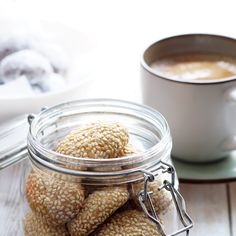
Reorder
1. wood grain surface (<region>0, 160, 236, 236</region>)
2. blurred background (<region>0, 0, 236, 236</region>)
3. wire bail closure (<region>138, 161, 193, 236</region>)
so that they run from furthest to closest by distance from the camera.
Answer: blurred background (<region>0, 0, 236, 236</region>) → wood grain surface (<region>0, 160, 236, 236</region>) → wire bail closure (<region>138, 161, 193, 236</region>)

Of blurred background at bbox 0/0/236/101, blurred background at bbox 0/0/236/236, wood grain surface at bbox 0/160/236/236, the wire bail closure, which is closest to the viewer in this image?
the wire bail closure

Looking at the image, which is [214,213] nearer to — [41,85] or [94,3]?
[41,85]

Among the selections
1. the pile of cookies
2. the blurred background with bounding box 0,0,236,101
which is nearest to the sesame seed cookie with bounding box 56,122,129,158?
the pile of cookies

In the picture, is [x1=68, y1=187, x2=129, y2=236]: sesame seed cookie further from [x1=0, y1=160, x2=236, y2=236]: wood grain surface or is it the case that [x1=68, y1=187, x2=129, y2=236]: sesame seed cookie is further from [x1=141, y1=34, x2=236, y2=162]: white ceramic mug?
[x1=141, y1=34, x2=236, y2=162]: white ceramic mug

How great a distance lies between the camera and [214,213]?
0.73 metres

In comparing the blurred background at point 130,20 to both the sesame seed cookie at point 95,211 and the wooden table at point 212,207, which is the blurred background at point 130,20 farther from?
the sesame seed cookie at point 95,211

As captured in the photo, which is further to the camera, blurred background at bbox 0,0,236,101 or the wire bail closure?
blurred background at bbox 0,0,236,101

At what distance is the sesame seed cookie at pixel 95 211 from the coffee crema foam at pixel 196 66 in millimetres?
263

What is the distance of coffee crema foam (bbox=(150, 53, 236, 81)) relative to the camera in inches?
31.5

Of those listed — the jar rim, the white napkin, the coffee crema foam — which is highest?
the jar rim

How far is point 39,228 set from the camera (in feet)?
1.86

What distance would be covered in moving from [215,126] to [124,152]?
0.21 meters

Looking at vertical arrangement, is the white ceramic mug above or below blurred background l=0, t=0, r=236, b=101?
above

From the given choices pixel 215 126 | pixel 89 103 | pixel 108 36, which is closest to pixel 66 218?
pixel 89 103
